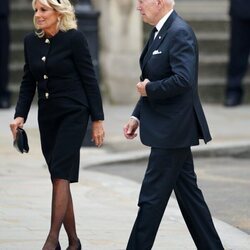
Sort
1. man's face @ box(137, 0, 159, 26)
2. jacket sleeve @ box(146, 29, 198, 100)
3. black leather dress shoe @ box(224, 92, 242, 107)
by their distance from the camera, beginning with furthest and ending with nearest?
black leather dress shoe @ box(224, 92, 242, 107) < man's face @ box(137, 0, 159, 26) < jacket sleeve @ box(146, 29, 198, 100)

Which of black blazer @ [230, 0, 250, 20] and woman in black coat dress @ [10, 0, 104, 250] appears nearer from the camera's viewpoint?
woman in black coat dress @ [10, 0, 104, 250]

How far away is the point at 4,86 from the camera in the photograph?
15.5m

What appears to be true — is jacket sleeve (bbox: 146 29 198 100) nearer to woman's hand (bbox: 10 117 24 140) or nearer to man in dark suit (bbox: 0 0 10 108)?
woman's hand (bbox: 10 117 24 140)

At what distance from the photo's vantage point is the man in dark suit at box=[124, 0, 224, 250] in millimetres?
7105

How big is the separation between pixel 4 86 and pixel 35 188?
202 inches

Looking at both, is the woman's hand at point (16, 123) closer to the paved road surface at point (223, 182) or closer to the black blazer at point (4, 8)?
the paved road surface at point (223, 182)

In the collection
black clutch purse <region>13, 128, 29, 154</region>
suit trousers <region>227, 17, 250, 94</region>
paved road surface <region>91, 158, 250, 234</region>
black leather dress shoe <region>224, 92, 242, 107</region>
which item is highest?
black clutch purse <region>13, 128, 29, 154</region>

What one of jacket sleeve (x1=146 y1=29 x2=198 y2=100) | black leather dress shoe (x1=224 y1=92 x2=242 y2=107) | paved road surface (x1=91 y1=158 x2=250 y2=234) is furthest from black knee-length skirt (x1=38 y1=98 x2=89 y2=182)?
black leather dress shoe (x1=224 y1=92 x2=242 y2=107)

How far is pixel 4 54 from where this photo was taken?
1541 centimetres

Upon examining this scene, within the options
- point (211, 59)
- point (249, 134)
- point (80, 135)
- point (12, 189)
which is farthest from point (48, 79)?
point (211, 59)

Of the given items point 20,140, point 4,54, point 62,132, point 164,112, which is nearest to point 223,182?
point 20,140

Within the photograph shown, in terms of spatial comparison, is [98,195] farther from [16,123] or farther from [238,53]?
[238,53]

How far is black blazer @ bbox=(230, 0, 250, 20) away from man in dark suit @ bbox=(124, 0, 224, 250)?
28.3 feet

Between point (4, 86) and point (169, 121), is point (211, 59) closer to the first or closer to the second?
point (4, 86)
